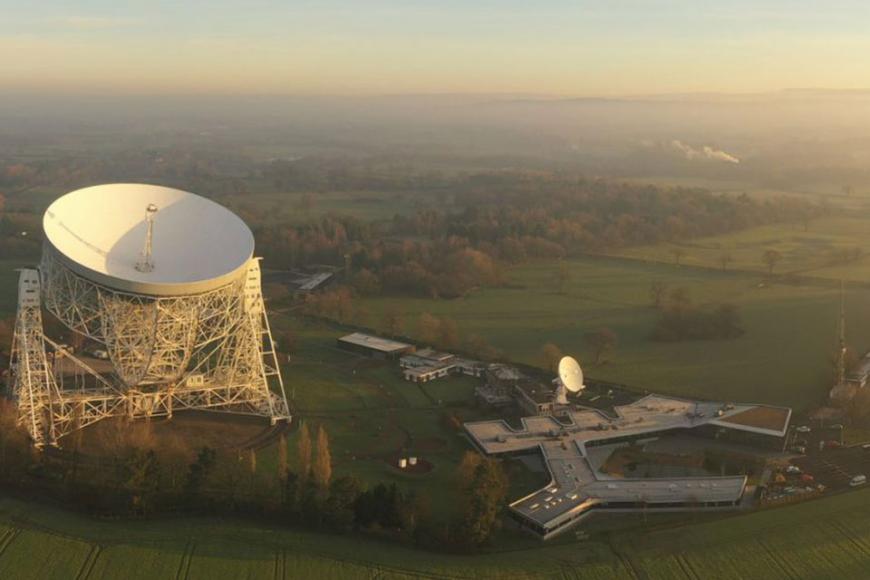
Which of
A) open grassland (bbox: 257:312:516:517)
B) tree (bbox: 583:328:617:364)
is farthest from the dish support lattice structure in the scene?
tree (bbox: 583:328:617:364)

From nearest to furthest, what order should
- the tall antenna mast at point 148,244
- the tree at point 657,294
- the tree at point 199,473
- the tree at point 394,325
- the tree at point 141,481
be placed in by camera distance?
the tree at point 141,481, the tree at point 199,473, the tall antenna mast at point 148,244, the tree at point 394,325, the tree at point 657,294

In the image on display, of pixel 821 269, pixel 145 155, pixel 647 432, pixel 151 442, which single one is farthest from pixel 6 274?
pixel 145 155

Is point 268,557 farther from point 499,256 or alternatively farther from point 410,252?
point 499,256

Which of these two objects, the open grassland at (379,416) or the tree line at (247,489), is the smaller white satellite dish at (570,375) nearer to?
the open grassland at (379,416)

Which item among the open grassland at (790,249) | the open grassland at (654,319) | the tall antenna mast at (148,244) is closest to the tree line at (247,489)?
the tall antenna mast at (148,244)

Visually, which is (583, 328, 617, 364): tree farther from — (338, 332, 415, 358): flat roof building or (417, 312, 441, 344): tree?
(338, 332, 415, 358): flat roof building

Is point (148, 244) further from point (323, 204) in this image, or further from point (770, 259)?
point (323, 204)
